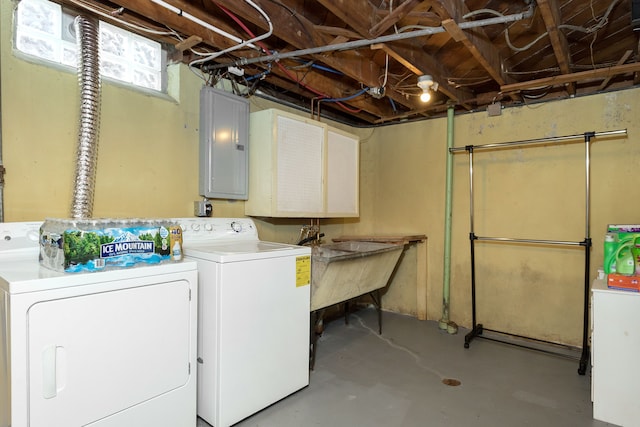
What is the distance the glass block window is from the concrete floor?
2224 mm

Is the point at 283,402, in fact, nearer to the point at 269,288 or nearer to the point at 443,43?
the point at 269,288

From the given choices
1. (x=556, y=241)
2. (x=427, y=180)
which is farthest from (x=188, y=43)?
(x=556, y=241)

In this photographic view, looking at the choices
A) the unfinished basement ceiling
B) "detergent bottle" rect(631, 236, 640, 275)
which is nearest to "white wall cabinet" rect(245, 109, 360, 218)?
the unfinished basement ceiling

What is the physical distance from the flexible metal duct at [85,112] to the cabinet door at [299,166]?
123 centimetres

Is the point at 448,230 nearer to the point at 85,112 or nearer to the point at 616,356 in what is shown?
the point at 616,356

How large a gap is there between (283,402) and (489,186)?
108 inches

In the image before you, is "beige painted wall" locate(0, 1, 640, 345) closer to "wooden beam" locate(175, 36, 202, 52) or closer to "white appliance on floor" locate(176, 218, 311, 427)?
"wooden beam" locate(175, 36, 202, 52)

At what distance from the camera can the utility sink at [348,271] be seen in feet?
8.30

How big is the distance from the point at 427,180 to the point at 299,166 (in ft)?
5.46

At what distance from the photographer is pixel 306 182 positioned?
302 centimetres

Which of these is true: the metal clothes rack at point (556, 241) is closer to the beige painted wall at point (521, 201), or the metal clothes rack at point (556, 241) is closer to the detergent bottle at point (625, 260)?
the beige painted wall at point (521, 201)

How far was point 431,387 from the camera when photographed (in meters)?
2.44

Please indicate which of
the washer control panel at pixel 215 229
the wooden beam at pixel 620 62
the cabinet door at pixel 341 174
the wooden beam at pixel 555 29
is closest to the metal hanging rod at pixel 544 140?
the wooden beam at pixel 620 62

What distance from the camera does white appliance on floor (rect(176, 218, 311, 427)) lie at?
75.1 inches
